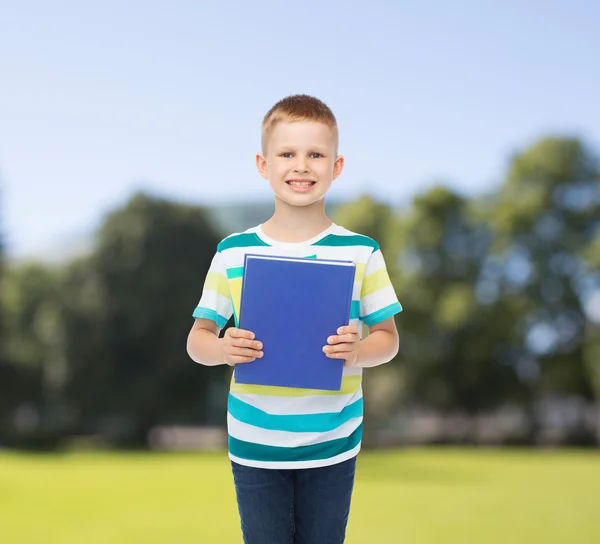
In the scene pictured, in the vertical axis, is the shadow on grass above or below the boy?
below

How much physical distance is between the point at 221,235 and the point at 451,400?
42.6 ft

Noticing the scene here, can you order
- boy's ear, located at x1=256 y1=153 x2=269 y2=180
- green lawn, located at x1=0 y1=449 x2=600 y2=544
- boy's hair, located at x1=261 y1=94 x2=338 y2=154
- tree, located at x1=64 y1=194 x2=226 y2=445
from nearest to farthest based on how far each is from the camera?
boy's hair, located at x1=261 y1=94 x2=338 y2=154 → boy's ear, located at x1=256 y1=153 x2=269 y2=180 → green lawn, located at x1=0 y1=449 x2=600 y2=544 → tree, located at x1=64 y1=194 x2=226 y2=445

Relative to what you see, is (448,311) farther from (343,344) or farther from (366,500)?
(343,344)

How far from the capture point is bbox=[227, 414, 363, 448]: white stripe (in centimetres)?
313

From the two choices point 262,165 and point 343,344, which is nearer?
point 343,344

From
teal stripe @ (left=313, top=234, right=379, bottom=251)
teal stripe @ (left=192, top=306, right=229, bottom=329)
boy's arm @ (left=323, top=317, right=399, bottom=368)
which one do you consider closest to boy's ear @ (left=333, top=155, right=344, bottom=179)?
teal stripe @ (left=313, top=234, right=379, bottom=251)

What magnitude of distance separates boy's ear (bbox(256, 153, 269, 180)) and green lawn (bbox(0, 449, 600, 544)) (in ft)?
26.7

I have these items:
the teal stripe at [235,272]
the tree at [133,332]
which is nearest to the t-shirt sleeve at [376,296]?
the teal stripe at [235,272]

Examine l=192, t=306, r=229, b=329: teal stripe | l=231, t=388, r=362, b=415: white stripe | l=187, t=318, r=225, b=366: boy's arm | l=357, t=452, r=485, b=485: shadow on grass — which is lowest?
l=357, t=452, r=485, b=485: shadow on grass

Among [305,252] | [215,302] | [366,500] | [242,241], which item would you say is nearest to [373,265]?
[305,252]

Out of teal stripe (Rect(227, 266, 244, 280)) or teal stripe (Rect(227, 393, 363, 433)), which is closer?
teal stripe (Rect(227, 393, 363, 433))

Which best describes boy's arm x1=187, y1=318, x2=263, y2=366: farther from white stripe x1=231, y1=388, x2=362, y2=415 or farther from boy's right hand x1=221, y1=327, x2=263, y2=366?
white stripe x1=231, y1=388, x2=362, y2=415

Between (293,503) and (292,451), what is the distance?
24cm

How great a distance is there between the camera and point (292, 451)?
312 cm
